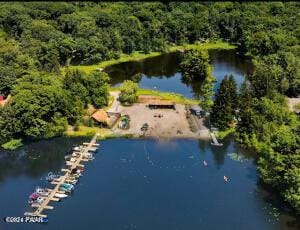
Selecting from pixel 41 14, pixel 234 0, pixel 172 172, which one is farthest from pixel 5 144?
pixel 234 0


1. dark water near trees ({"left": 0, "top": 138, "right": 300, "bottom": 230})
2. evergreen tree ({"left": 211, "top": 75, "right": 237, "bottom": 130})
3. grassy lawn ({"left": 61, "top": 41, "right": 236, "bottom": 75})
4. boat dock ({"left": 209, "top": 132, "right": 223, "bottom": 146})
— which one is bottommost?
dark water near trees ({"left": 0, "top": 138, "right": 300, "bottom": 230})

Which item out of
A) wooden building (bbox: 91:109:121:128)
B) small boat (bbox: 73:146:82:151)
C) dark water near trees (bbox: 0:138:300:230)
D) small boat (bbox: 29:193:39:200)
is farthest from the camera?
wooden building (bbox: 91:109:121:128)

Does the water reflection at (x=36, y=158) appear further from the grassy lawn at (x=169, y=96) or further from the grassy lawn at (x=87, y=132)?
the grassy lawn at (x=169, y=96)

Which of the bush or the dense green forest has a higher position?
the dense green forest

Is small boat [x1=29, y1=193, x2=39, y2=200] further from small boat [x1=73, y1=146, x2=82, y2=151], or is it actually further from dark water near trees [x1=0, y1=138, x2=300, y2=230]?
small boat [x1=73, y1=146, x2=82, y2=151]

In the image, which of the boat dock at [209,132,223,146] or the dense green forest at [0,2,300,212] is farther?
the boat dock at [209,132,223,146]

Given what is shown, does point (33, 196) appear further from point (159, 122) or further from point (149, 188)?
point (159, 122)

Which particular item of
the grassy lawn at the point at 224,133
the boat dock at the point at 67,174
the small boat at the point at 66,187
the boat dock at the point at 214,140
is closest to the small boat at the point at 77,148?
the boat dock at the point at 67,174

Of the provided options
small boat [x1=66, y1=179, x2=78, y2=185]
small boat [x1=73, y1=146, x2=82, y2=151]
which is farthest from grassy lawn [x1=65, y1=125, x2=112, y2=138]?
small boat [x1=66, y1=179, x2=78, y2=185]
